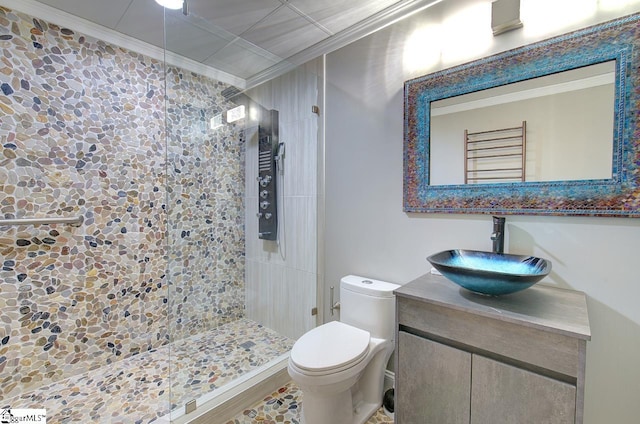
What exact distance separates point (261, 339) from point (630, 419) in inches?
85.1

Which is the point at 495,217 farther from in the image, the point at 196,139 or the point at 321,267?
the point at 196,139

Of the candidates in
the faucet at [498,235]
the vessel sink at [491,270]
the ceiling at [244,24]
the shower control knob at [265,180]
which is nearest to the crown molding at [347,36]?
the ceiling at [244,24]

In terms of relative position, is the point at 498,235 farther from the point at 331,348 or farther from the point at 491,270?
the point at 331,348

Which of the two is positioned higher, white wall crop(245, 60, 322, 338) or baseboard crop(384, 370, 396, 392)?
white wall crop(245, 60, 322, 338)

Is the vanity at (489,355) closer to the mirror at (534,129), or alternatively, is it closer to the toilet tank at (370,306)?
the toilet tank at (370,306)

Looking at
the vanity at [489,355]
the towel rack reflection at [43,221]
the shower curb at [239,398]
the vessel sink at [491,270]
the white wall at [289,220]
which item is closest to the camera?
the vanity at [489,355]

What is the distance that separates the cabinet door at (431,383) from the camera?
1.04 m

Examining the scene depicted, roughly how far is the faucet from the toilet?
619 mm

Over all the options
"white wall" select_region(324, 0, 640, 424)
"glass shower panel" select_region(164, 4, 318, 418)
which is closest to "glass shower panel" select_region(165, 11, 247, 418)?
"glass shower panel" select_region(164, 4, 318, 418)

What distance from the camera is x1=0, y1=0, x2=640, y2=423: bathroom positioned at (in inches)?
44.8

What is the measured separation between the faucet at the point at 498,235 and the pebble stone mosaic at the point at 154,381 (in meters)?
1.70

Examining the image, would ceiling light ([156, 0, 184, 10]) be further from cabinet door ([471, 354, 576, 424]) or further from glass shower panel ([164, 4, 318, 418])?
cabinet door ([471, 354, 576, 424])

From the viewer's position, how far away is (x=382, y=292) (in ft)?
5.24

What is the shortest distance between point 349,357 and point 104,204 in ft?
6.60
